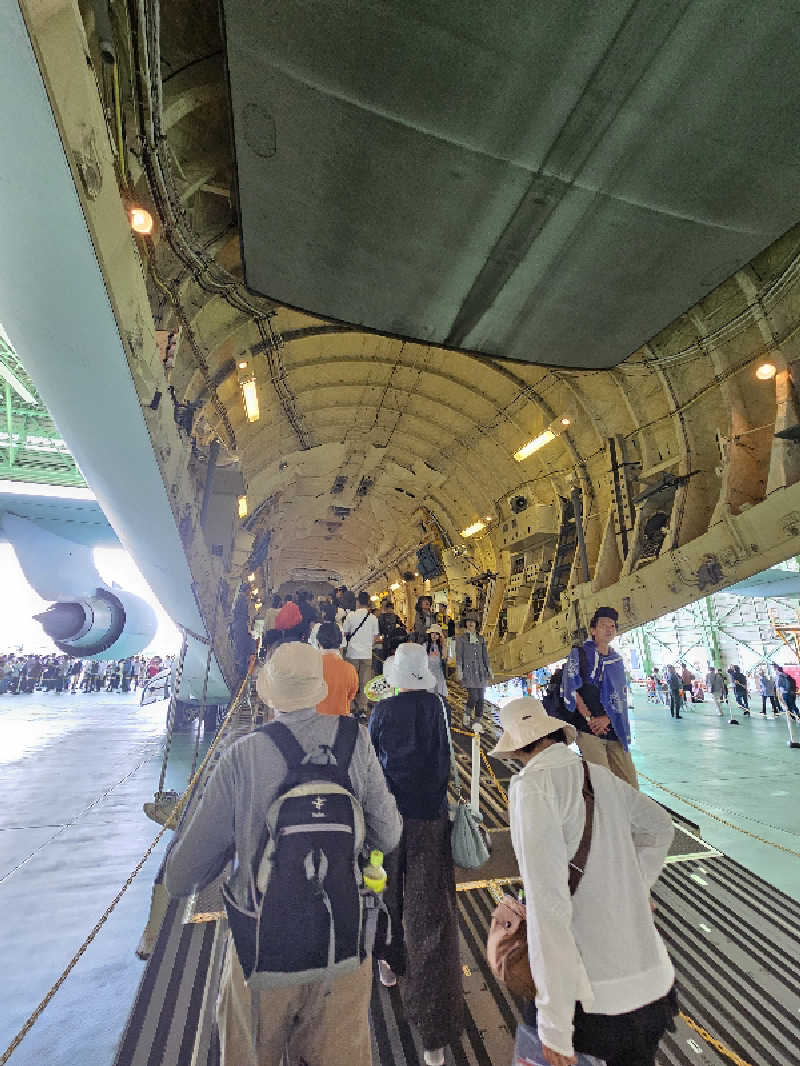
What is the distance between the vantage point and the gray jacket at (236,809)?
1579mm

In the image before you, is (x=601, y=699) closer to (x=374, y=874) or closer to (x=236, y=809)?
(x=374, y=874)

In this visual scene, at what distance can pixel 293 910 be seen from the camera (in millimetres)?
1462

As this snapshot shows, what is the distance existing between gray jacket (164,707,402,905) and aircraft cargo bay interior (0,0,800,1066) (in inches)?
0.6

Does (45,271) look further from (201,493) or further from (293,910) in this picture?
(201,493)

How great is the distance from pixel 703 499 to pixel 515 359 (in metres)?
5.94

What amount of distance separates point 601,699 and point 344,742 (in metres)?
3.62

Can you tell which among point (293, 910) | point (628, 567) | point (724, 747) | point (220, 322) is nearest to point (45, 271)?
point (293, 910)

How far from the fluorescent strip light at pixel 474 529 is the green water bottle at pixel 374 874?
14649 millimetres

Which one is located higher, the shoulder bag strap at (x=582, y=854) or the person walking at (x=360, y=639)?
the person walking at (x=360, y=639)

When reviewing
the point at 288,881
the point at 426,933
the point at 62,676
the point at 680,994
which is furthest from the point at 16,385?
the point at 62,676

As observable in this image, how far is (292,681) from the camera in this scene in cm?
172

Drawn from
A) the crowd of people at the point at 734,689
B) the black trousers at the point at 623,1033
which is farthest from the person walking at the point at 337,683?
the crowd of people at the point at 734,689

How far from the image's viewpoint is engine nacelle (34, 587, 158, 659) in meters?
7.23

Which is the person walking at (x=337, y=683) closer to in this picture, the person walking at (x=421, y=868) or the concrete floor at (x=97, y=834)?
the person walking at (x=421, y=868)
